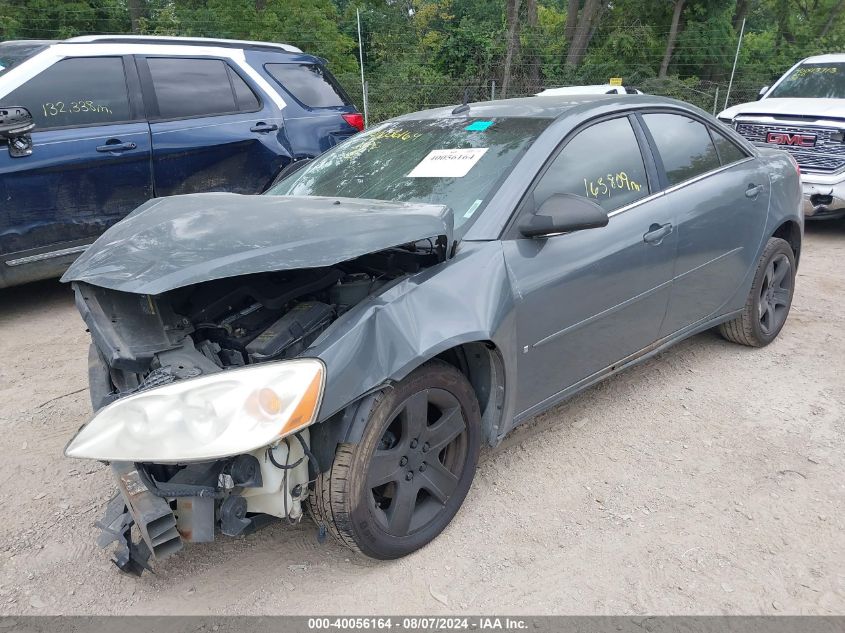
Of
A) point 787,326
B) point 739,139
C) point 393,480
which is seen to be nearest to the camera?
point 393,480

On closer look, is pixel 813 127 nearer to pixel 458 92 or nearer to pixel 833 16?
pixel 458 92

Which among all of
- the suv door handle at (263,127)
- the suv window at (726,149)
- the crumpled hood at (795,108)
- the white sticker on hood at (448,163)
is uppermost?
the white sticker on hood at (448,163)

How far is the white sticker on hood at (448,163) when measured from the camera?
3.18 m

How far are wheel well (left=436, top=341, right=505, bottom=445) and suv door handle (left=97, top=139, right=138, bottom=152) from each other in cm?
371

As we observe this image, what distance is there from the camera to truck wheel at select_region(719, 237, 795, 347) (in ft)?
14.1

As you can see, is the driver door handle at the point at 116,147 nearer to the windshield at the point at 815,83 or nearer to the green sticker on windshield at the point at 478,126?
the green sticker on windshield at the point at 478,126

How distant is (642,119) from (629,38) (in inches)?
562

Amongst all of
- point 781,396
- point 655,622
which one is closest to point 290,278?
point 655,622

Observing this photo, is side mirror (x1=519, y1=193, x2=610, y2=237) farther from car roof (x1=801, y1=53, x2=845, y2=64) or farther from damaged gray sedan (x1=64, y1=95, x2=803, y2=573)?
car roof (x1=801, y1=53, x2=845, y2=64)

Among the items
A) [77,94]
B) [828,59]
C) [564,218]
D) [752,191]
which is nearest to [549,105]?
Result: [564,218]

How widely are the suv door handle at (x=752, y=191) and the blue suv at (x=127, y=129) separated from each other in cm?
368

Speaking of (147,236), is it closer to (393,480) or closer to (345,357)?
(345,357)

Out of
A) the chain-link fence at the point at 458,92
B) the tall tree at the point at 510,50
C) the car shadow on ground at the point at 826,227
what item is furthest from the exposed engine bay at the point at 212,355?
the tall tree at the point at 510,50

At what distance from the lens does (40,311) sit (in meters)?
5.41
